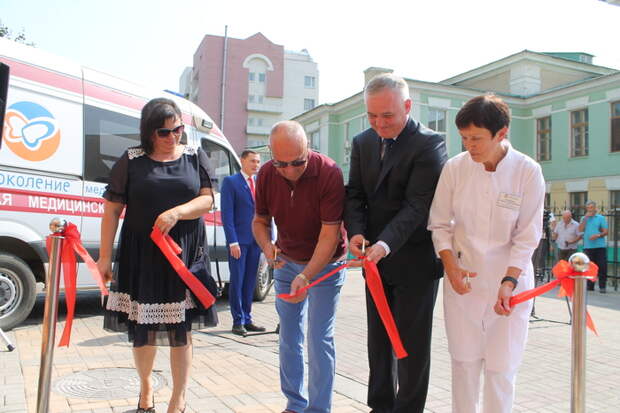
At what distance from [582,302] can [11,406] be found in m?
3.42

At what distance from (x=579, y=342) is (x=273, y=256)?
1.72 meters

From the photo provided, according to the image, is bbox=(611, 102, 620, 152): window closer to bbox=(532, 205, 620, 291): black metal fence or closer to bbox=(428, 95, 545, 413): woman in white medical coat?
bbox=(532, 205, 620, 291): black metal fence

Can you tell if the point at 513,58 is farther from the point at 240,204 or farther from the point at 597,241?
the point at 240,204

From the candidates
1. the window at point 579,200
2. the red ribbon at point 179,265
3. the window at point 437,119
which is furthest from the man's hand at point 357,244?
the window at point 437,119

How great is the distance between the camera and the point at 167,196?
318 cm

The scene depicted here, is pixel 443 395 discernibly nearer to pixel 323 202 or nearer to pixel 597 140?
pixel 323 202

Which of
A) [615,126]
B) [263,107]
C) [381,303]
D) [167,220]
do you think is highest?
[263,107]

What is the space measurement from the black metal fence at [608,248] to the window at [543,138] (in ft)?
10.5

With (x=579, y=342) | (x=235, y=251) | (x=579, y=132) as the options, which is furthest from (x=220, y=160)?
(x=579, y=132)

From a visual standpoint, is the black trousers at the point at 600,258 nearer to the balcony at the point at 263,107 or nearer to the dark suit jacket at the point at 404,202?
the dark suit jacket at the point at 404,202

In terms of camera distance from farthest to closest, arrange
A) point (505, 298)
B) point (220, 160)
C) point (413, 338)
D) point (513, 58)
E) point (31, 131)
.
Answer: point (513, 58)
point (220, 160)
point (31, 131)
point (413, 338)
point (505, 298)

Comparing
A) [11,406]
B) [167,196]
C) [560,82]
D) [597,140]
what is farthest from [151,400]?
[560,82]

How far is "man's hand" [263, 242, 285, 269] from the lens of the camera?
331 cm

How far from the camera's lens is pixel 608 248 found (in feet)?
65.0
